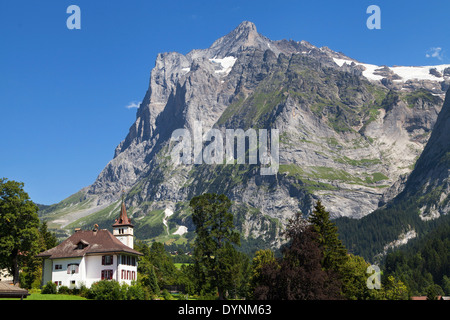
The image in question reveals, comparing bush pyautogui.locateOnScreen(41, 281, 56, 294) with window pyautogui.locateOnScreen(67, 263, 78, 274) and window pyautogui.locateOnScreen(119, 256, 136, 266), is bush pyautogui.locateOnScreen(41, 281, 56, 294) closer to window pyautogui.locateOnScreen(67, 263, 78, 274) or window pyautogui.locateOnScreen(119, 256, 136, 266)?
window pyautogui.locateOnScreen(67, 263, 78, 274)

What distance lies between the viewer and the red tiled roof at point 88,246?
3329 inches

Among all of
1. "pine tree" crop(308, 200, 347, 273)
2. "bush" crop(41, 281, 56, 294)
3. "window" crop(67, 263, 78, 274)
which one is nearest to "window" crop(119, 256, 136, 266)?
"window" crop(67, 263, 78, 274)

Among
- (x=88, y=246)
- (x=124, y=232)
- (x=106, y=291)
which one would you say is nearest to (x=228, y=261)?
(x=106, y=291)

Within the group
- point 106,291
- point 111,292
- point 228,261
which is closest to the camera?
point 111,292

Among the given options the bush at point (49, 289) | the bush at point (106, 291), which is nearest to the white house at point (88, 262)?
the bush at point (49, 289)

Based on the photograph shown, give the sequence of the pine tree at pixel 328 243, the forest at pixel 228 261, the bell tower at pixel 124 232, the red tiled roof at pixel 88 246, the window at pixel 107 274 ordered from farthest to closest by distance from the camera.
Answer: the bell tower at pixel 124 232 → the red tiled roof at pixel 88 246 → the window at pixel 107 274 → the pine tree at pixel 328 243 → the forest at pixel 228 261

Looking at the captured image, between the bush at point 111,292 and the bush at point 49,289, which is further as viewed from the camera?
the bush at point 49,289

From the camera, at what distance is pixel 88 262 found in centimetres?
8462

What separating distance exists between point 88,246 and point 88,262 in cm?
328

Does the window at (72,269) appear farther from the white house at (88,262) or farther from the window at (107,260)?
the window at (107,260)

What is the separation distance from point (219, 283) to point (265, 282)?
21709mm

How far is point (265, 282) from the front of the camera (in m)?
58.4

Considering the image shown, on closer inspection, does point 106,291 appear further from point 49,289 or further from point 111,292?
point 49,289
